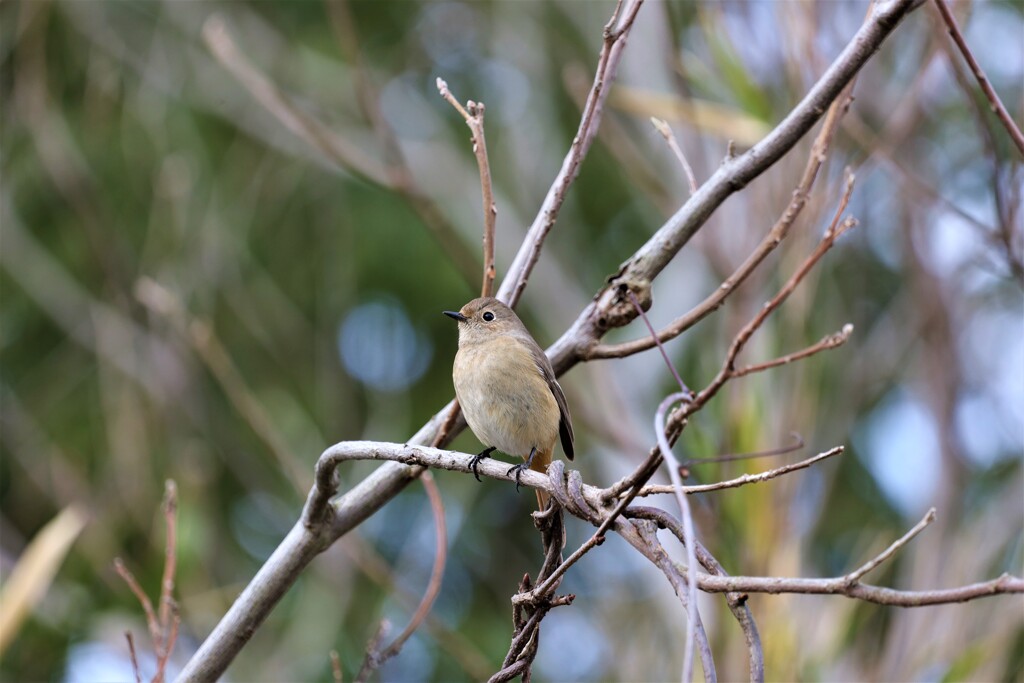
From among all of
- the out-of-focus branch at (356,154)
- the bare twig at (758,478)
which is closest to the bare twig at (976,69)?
the bare twig at (758,478)

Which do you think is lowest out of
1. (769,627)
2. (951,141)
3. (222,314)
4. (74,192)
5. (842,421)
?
(769,627)

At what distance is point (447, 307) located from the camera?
8727mm

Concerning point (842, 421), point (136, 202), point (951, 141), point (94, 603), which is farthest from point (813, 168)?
point (136, 202)

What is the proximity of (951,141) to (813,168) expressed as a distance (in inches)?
222

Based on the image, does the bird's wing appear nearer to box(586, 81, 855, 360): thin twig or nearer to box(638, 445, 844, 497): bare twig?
box(586, 81, 855, 360): thin twig

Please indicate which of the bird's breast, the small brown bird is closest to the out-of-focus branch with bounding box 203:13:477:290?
the small brown bird

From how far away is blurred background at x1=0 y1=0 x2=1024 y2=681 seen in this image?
13.0ft

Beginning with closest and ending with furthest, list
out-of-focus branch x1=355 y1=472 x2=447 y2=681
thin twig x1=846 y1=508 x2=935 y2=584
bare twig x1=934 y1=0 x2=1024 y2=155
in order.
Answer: thin twig x1=846 y1=508 x2=935 y2=584 → bare twig x1=934 y1=0 x2=1024 y2=155 → out-of-focus branch x1=355 y1=472 x2=447 y2=681

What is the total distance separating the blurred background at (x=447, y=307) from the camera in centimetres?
395

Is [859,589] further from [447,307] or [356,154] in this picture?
[447,307]

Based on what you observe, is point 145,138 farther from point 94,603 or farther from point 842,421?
point 842,421

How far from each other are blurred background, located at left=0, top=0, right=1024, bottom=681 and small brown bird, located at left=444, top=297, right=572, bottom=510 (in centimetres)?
38

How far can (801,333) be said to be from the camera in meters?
4.13

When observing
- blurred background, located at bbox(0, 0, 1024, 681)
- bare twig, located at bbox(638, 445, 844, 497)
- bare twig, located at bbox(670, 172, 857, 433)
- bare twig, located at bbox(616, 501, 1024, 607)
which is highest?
blurred background, located at bbox(0, 0, 1024, 681)
